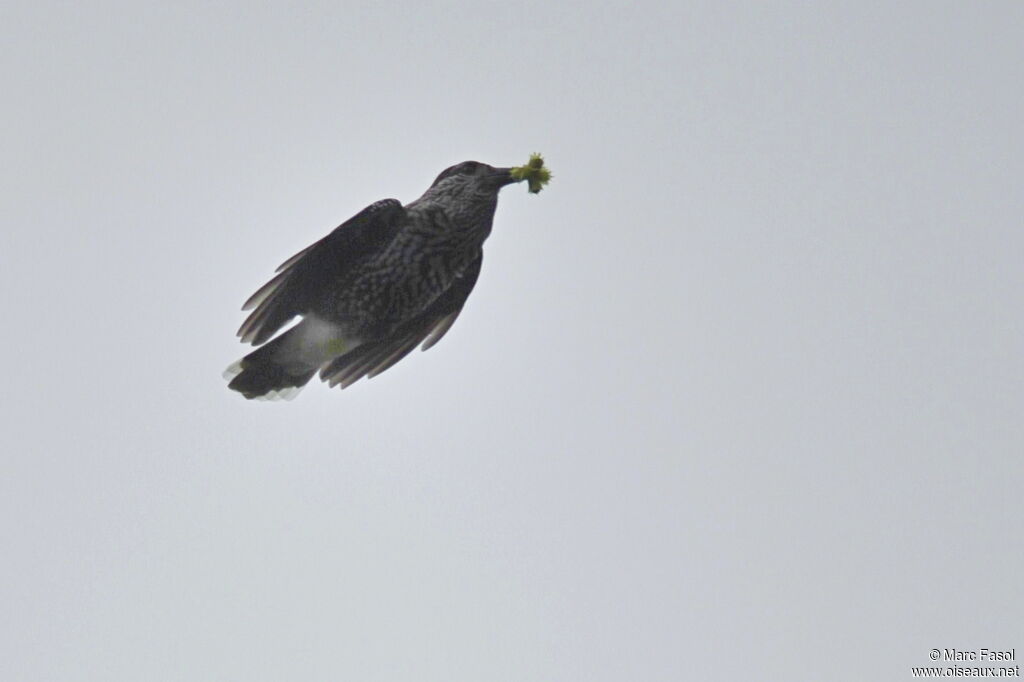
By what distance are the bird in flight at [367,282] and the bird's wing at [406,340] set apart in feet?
0.04

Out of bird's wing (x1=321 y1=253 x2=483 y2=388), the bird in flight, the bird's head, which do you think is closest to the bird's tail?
the bird in flight

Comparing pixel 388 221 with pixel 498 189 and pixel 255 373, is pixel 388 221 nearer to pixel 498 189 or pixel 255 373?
pixel 498 189

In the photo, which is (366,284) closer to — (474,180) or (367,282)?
(367,282)

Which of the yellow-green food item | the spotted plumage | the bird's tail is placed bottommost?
Answer: the bird's tail

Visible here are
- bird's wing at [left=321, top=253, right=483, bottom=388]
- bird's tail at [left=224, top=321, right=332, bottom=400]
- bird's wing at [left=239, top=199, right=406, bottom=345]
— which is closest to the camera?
bird's wing at [left=239, top=199, right=406, bottom=345]

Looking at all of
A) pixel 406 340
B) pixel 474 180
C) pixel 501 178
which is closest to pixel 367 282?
pixel 406 340

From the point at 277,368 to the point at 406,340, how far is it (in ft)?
3.44

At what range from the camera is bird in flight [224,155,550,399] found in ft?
33.0

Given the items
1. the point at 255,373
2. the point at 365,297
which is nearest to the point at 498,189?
the point at 365,297

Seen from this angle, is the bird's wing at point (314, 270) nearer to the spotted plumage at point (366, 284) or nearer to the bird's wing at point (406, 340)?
the spotted plumage at point (366, 284)

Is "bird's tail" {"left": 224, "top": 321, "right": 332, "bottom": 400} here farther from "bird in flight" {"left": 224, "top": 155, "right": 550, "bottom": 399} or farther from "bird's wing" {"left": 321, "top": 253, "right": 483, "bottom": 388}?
"bird's wing" {"left": 321, "top": 253, "right": 483, "bottom": 388}

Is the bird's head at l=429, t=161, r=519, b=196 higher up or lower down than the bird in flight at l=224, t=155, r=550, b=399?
higher up

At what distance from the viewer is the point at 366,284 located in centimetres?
1012

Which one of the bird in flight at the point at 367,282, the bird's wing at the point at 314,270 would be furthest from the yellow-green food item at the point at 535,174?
the bird's wing at the point at 314,270
